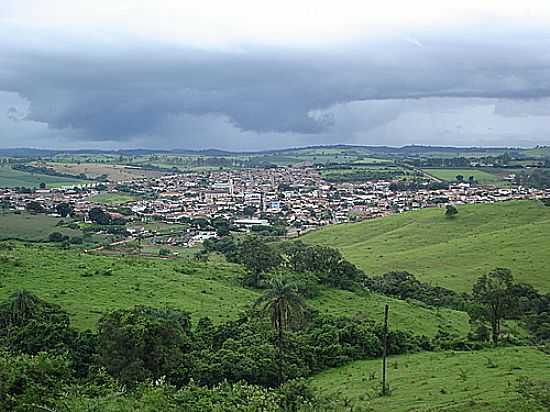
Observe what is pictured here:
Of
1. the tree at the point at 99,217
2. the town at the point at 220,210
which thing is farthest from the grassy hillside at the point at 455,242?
the tree at the point at 99,217

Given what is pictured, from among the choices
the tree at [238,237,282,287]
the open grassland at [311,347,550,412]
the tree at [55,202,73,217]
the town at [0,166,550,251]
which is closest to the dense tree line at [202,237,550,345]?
the tree at [238,237,282,287]

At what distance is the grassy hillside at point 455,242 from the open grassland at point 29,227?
141 feet

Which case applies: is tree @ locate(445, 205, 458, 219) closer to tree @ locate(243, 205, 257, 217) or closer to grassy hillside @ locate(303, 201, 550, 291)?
grassy hillside @ locate(303, 201, 550, 291)

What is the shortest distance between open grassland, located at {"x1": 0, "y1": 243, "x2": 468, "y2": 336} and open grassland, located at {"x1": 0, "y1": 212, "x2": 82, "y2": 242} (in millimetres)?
31244

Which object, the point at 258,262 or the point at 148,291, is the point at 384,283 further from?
the point at 148,291

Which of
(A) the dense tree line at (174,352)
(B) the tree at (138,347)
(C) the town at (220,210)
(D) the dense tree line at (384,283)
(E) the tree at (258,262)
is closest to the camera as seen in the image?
(A) the dense tree line at (174,352)

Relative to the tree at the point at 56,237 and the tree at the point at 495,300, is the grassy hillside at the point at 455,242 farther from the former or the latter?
the tree at the point at 56,237

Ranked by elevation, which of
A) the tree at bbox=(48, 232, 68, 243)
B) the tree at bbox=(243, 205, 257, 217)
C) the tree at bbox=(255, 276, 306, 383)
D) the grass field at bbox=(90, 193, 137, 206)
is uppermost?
the tree at bbox=(255, 276, 306, 383)

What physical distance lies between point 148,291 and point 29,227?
186ft

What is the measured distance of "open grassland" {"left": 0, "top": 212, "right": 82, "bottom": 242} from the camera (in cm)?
10396

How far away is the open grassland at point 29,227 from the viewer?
103956mm

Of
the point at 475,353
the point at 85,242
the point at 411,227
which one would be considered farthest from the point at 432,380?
the point at 411,227

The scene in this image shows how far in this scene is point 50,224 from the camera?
11725cm

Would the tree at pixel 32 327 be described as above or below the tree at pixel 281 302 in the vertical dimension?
below
